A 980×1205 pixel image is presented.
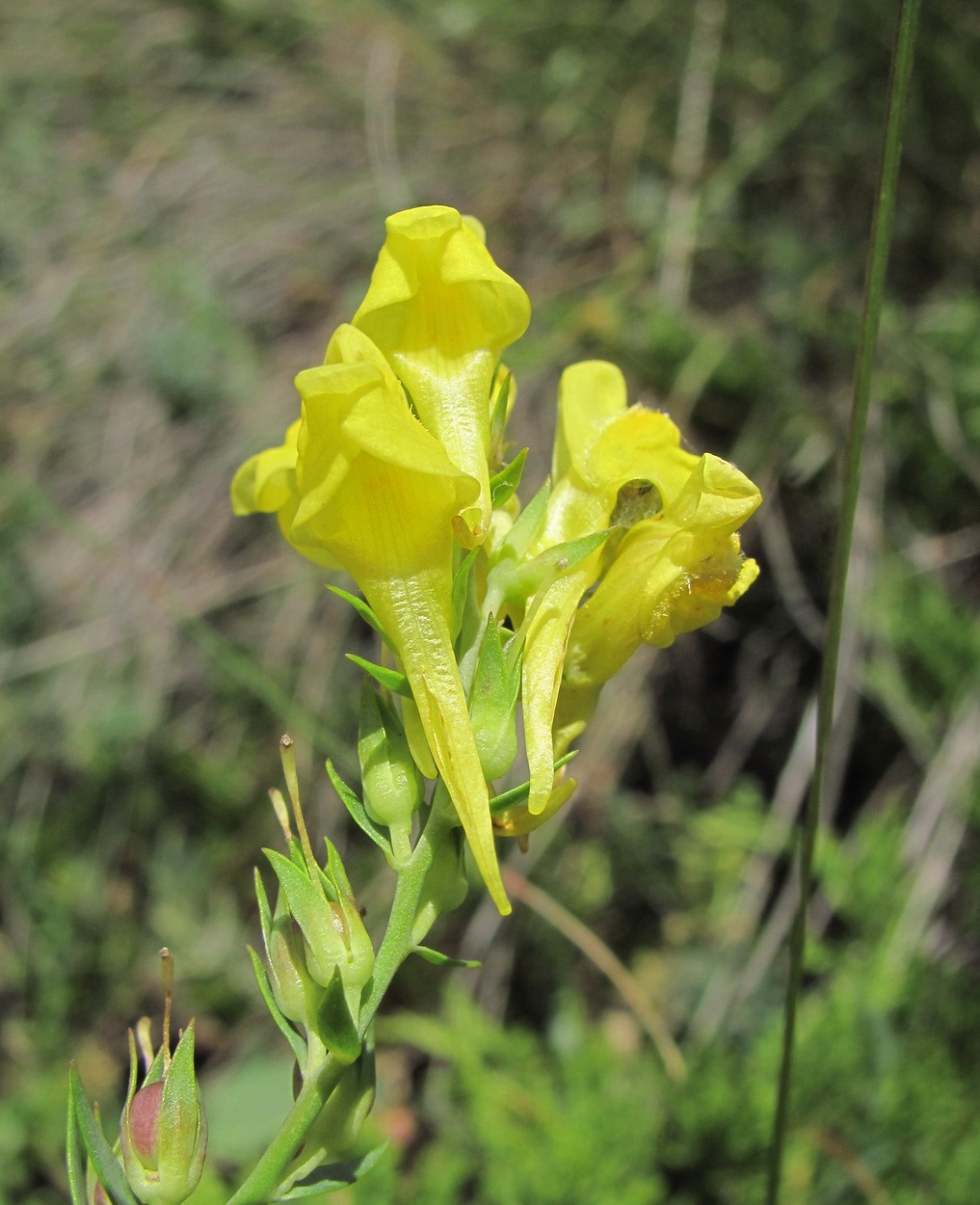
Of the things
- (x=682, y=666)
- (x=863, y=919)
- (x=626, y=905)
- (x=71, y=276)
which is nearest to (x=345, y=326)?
(x=863, y=919)

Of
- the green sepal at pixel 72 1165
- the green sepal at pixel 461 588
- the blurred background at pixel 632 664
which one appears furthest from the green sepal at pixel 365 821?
the blurred background at pixel 632 664

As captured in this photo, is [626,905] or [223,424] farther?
[223,424]

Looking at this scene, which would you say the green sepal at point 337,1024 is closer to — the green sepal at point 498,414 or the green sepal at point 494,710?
the green sepal at point 494,710

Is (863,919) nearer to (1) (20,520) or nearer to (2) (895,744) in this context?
(2) (895,744)

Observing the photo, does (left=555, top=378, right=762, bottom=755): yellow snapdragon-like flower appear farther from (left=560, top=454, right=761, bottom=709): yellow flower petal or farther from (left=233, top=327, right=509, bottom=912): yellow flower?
(left=233, top=327, right=509, bottom=912): yellow flower

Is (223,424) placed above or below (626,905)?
above

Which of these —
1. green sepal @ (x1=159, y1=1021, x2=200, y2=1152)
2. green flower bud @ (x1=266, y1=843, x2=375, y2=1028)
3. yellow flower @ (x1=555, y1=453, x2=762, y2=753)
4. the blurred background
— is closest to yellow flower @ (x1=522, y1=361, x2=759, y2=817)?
yellow flower @ (x1=555, y1=453, x2=762, y2=753)
